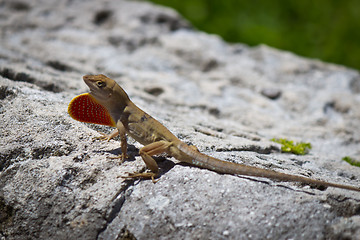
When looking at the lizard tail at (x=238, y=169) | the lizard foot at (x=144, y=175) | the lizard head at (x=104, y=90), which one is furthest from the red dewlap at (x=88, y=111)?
the lizard tail at (x=238, y=169)

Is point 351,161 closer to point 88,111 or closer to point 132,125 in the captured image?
point 132,125

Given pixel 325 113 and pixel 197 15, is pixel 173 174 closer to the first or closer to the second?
pixel 325 113

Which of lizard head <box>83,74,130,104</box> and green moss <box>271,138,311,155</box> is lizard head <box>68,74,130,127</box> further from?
green moss <box>271,138,311,155</box>

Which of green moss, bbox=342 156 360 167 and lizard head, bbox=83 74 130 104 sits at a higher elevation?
lizard head, bbox=83 74 130 104

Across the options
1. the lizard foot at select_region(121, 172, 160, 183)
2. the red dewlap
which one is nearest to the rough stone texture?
the lizard foot at select_region(121, 172, 160, 183)

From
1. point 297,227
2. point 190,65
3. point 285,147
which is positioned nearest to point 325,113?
point 285,147

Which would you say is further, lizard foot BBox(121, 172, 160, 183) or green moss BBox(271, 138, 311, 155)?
green moss BBox(271, 138, 311, 155)

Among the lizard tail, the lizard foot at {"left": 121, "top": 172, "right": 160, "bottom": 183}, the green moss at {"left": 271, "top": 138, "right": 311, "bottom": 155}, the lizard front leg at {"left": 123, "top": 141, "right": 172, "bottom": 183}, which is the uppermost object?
the lizard tail

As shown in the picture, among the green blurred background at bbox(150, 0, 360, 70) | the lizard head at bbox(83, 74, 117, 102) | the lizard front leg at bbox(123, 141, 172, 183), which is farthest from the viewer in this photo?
the green blurred background at bbox(150, 0, 360, 70)
